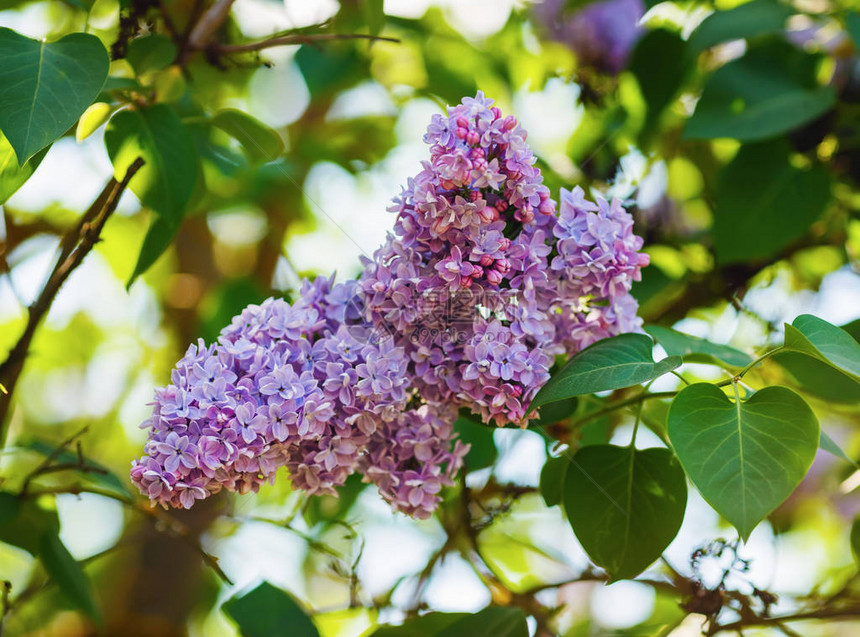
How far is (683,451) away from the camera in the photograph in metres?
0.56

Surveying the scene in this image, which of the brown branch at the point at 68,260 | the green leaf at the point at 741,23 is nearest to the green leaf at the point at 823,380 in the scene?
the green leaf at the point at 741,23

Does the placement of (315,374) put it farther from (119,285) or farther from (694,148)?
(119,285)

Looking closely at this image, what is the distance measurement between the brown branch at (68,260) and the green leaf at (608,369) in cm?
48

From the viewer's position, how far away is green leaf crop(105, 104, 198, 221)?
0.82 meters

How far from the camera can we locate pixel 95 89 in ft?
2.23

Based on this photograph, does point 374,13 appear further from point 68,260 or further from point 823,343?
point 823,343

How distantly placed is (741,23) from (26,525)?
113 cm

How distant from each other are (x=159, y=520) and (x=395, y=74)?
983mm

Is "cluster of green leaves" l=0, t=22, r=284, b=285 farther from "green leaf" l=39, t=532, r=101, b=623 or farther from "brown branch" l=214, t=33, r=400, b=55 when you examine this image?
"green leaf" l=39, t=532, r=101, b=623

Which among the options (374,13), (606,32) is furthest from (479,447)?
(606,32)

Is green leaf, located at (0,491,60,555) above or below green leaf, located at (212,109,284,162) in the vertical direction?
below

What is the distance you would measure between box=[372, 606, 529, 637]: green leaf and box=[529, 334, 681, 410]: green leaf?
0.32 meters

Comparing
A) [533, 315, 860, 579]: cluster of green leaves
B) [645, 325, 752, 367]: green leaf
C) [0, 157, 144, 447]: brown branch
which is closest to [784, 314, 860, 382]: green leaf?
[533, 315, 860, 579]: cluster of green leaves

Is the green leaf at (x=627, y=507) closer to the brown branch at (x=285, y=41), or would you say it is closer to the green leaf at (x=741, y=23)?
the brown branch at (x=285, y=41)
